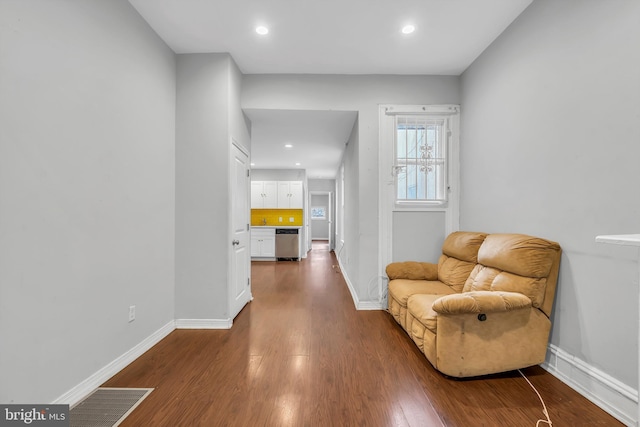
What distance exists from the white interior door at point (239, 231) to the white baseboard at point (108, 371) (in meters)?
0.71

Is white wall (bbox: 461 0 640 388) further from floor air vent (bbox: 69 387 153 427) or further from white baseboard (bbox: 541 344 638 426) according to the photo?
floor air vent (bbox: 69 387 153 427)

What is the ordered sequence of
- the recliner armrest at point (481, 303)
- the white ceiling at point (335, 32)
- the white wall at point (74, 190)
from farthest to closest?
the white ceiling at point (335, 32) < the recliner armrest at point (481, 303) < the white wall at point (74, 190)

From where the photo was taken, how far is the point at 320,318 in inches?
→ 115

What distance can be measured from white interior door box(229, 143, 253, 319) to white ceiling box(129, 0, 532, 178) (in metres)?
0.77

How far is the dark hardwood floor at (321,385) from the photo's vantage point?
1482 mm

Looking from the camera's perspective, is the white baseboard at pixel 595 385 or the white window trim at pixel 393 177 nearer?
the white baseboard at pixel 595 385

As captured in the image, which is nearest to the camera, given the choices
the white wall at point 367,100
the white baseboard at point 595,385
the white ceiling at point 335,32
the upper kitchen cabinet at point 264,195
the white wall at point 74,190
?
the white wall at point 74,190

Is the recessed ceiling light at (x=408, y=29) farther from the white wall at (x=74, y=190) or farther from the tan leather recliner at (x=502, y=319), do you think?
the white wall at (x=74, y=190)

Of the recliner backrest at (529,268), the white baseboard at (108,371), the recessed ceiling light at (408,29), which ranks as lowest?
the white baseboard at (108,371)

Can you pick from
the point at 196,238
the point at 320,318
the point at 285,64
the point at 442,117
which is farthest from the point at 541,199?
the point at 196,238

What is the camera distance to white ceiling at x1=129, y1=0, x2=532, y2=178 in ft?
7.03

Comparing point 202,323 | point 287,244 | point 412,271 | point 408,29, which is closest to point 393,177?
point 412,271

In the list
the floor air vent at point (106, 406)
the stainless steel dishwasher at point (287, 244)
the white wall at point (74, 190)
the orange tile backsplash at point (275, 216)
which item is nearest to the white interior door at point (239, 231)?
the white wall at point (74, 190)

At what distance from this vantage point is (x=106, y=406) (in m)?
1.56
